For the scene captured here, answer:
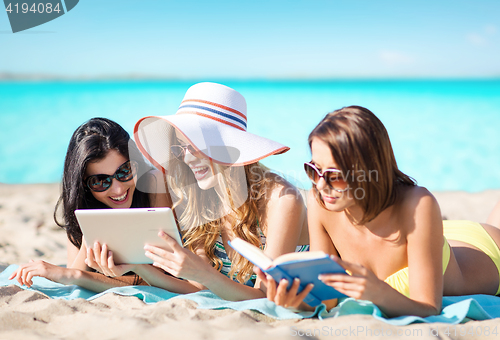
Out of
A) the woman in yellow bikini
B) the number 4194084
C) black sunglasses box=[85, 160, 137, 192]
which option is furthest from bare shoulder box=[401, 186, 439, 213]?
the number 4194084

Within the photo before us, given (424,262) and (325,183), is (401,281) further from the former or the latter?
(325,183)

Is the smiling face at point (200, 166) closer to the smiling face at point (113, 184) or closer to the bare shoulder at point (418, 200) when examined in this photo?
the smiling face at point (113, 184)

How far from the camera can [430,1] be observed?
32344mm

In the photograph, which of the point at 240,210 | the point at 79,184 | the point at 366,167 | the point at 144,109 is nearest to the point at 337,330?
the point at 366,167

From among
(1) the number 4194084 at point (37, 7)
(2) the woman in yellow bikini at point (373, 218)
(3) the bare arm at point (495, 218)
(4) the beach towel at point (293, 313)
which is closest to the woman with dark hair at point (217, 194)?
(4) the beach towel at point (293, 313)

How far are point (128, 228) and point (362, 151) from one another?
138 cm

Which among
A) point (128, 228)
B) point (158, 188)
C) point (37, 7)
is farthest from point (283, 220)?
point (37, 7)

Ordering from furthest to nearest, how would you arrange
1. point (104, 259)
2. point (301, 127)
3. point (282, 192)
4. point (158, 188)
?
point (301, 127) → point (158, 188) → point (282, 192) → point (104, 259)

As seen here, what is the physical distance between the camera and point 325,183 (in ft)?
6.93

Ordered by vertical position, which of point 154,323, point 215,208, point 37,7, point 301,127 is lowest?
point 301,127

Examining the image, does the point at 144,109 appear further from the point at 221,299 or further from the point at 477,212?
the point at 221,299

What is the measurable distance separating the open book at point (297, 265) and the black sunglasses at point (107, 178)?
1362mm

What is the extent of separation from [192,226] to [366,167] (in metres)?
1.53

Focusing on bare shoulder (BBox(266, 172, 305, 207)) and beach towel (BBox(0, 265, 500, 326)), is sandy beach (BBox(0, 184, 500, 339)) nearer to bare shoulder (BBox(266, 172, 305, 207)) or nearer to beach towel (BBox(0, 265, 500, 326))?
beach towel (BBox(0, 265, 500, 326))
